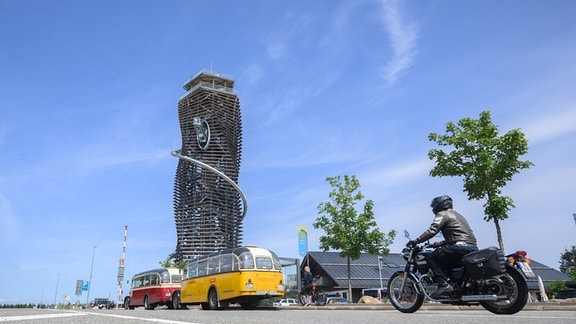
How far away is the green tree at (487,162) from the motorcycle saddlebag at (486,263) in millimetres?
14206

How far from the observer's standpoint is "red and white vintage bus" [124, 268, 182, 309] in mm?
22875

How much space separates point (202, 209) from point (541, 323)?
7855 cm

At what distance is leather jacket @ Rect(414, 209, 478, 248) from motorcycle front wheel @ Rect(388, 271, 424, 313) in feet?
3.33

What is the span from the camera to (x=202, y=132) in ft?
279

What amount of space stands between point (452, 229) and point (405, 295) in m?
1.63

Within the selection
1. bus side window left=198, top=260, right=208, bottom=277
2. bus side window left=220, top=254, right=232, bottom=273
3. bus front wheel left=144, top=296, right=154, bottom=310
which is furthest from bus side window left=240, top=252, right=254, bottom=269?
bus front wheel left=144, top=296, right=154, bottom=310

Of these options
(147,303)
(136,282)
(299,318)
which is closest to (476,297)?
(299,318)

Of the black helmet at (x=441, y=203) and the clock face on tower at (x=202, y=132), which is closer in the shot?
the black helmet at (x=441, y=203)

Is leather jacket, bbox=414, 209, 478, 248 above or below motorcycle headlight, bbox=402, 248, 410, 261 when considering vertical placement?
above

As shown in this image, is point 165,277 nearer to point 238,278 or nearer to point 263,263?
point 263,263

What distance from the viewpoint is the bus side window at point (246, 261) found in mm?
15789

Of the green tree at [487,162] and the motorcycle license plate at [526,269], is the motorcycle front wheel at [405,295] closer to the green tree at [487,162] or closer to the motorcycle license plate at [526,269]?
the motorcycle license plate at [526,269]

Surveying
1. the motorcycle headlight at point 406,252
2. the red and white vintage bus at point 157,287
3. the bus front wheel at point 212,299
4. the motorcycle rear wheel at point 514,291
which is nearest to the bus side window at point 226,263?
the bus front wheel at point 212,299

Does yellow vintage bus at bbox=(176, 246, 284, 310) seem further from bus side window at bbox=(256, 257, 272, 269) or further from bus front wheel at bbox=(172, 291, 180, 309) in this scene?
bus front wheel at bbox=(172, 291, 180, 309)
